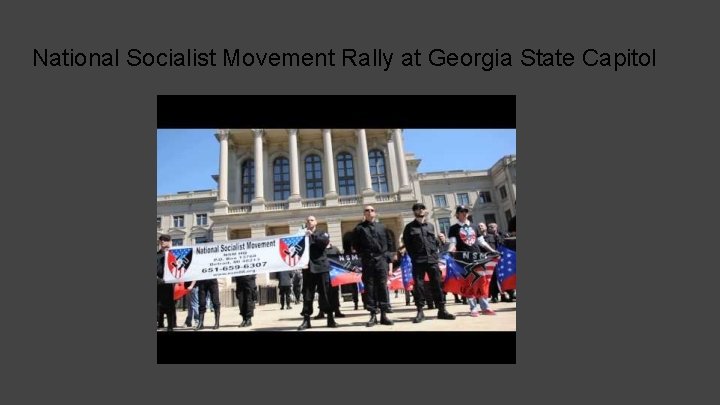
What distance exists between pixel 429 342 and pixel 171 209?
148 feet

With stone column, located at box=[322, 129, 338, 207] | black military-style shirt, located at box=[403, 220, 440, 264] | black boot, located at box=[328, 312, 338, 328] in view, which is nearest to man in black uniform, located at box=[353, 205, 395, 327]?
black military-style shirt, located at box=[403, 220, 440, 264]

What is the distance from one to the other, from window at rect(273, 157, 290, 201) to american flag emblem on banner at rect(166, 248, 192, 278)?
79.4 ft

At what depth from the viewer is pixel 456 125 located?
588 cm

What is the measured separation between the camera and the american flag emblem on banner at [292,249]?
629 cm

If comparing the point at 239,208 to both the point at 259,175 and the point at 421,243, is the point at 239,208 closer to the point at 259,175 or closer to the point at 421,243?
the point at 259,175

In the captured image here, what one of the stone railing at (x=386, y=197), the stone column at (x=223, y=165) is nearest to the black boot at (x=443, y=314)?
the stone railing at (x=386, y=197)

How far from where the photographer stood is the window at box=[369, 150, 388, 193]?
31906 mm

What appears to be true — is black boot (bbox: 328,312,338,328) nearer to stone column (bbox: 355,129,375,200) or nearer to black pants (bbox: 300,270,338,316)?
black pants (bbox: 300,270,338,316)

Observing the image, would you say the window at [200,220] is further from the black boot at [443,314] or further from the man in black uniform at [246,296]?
the black boot at [443,314]

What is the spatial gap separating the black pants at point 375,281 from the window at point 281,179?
25.9m

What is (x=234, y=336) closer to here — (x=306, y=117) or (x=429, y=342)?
(x=429, y=342)

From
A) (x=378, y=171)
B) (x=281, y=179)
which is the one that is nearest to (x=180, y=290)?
(x=281, y=179)

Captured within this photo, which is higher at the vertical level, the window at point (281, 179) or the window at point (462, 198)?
the window at point (281, 179)

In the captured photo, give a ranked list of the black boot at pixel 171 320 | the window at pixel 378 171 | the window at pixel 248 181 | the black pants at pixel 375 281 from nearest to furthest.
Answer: the black pants at pixel 375 281 < the black boot at pixel 171 320 < the window at pixel 248 181 < the window at pixel 378 171
